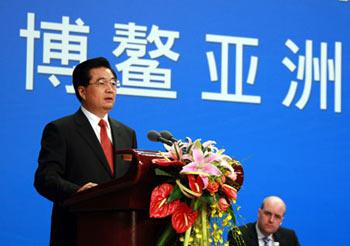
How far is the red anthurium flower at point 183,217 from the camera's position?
1840 millimetres

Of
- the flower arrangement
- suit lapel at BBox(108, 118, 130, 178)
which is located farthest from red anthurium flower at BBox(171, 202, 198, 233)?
suit lapel at BBox(108, 118, 130, 178)

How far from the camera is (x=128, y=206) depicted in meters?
1.86

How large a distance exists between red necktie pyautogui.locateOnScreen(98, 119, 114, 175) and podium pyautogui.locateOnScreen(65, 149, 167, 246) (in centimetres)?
48

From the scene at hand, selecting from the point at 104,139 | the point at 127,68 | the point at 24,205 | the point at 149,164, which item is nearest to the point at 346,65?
the point at 127,68

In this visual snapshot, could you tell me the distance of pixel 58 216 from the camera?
2.39 meters

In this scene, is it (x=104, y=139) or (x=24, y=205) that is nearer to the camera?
(x=104, y=139)

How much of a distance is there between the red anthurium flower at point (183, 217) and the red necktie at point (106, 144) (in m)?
0.61

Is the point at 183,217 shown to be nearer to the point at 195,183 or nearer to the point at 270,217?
the point at 195,183

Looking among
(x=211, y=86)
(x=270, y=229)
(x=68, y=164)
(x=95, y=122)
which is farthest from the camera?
(x=270, y=229)

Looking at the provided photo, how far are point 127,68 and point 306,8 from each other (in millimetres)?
1206

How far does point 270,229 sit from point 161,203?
257cm

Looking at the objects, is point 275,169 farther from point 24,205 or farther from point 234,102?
point 24,205

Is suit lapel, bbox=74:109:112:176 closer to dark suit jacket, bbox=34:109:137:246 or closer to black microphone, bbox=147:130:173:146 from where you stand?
dark suit jacket, bbox=34:109:137:246

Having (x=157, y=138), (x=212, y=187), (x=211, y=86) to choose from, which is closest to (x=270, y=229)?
(x=211, y=86)
